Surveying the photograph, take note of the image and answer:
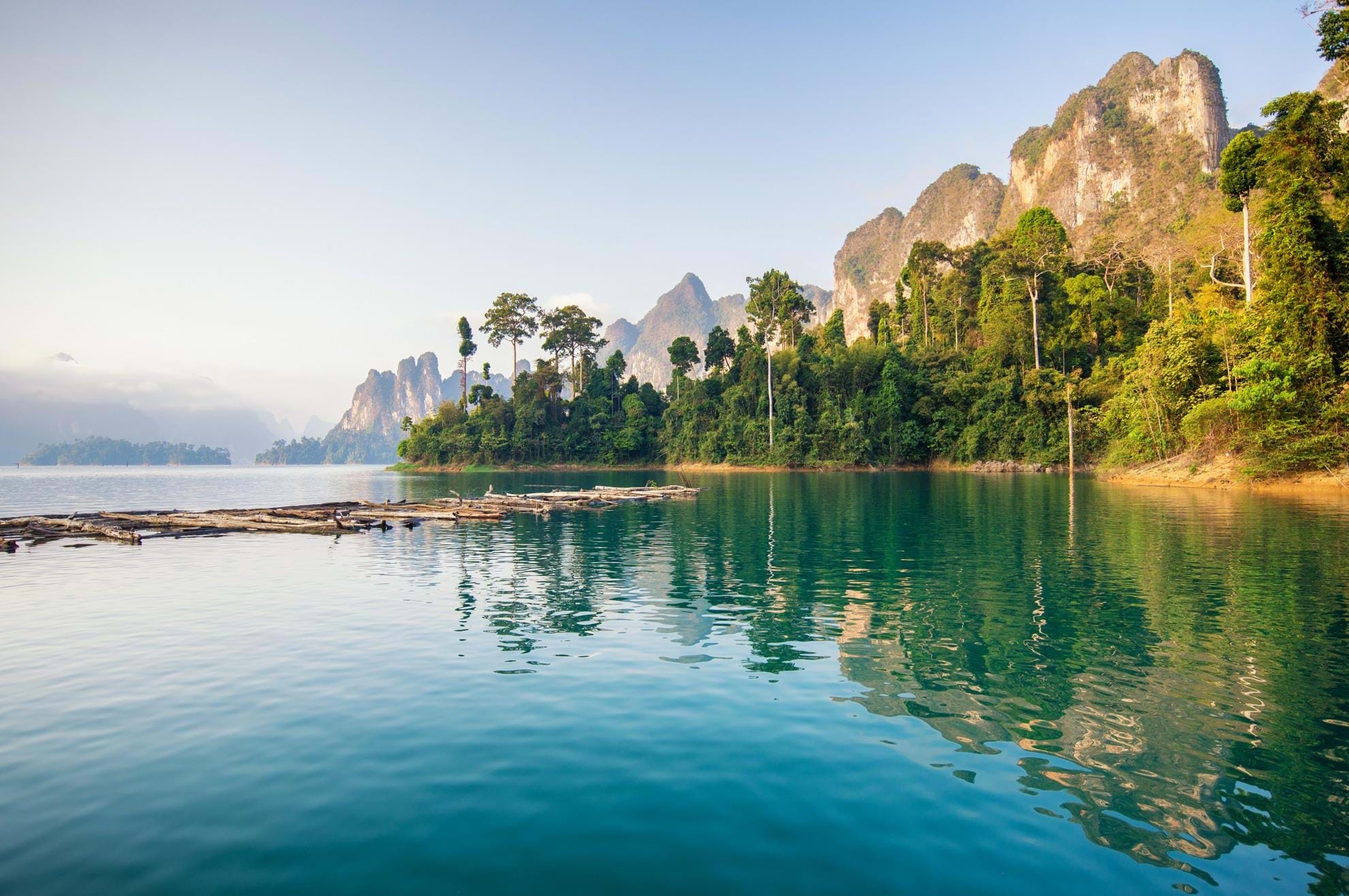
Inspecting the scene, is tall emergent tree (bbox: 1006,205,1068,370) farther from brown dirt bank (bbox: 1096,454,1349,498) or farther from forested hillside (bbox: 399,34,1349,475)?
brown dirt bank (bbox: 1096,454,1349,498)

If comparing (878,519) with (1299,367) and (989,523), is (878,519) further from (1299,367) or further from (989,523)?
(1299,367)

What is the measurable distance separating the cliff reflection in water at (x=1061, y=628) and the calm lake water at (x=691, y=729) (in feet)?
0.20

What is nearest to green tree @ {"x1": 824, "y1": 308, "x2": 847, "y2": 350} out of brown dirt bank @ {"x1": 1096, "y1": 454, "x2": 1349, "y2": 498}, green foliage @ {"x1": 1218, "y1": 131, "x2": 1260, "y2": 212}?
brown dirt bank @ {"x1": 1096, "y1": 454, "x2": 1349, "y2": 498}

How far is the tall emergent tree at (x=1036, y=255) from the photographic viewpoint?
71.8 metres

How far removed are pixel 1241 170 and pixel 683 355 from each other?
6544 cm

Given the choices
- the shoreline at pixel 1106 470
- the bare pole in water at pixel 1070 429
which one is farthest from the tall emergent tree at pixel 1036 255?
the shoreline at pixel 1106 470

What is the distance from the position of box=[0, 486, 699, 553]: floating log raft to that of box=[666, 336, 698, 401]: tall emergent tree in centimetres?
6068

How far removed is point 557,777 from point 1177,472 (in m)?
53.2

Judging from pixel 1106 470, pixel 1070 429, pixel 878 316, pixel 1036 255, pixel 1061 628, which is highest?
pixel 1036 255

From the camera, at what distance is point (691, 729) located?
8.07 metres

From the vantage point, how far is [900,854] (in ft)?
17.7

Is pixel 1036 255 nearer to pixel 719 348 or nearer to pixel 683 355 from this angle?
pixel 719 348

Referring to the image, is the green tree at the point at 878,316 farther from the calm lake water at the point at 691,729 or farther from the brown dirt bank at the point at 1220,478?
the calm lake water at the point at 691,729

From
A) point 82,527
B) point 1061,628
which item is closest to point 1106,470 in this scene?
point 1061,628
